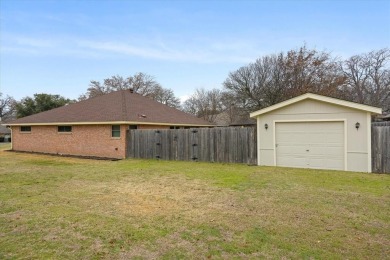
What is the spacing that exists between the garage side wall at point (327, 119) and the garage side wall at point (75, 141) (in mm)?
7792

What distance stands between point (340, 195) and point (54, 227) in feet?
20.6

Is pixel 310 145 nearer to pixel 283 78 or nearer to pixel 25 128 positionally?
pixel 25 128

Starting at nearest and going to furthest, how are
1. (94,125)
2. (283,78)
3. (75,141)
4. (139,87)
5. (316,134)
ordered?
1. (316,134)
2. (94,125)
3. (75,141)
4. (283,78)
5. (139,87)

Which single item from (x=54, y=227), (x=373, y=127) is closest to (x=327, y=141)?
(x=373, y=127)

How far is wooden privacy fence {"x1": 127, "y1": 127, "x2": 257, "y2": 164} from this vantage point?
1295 centimetres

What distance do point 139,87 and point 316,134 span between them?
4135 cm

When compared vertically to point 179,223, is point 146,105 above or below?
above

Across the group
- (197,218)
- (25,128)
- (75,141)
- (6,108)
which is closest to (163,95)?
(25,128)

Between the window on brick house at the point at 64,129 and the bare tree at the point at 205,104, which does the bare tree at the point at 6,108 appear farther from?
the window on brick house at the point at 64,129

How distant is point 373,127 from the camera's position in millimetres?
10461

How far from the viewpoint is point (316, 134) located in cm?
1146

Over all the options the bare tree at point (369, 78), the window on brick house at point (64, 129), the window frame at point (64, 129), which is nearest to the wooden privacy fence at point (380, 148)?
the window frame at point (64, 129)

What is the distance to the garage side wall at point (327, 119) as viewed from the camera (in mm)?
10492

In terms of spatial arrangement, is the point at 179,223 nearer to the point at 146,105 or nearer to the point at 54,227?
the point at 54,227
